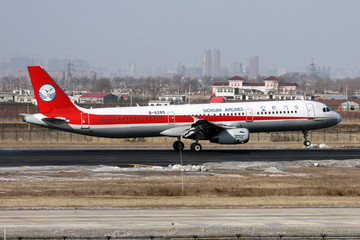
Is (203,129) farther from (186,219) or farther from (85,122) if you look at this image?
(186,219)

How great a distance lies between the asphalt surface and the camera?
4791 centimetres

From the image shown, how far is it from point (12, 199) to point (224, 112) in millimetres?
27045

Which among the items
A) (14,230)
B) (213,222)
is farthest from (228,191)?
(14,230)

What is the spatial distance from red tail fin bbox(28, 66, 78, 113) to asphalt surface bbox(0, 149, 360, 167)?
13.8ft

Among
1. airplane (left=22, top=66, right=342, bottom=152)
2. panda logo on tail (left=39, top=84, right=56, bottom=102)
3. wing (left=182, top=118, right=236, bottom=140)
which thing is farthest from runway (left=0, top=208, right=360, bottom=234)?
panda logo on tail (left=39, top=84, right=56, bottom=102)

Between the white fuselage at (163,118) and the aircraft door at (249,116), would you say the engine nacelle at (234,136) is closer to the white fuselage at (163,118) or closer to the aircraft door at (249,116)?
the white fuselage at (163,118)

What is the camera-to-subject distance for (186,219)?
25.5 metres

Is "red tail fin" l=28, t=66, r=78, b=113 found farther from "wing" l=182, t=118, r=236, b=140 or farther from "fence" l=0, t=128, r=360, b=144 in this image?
"fence" l=0, t=128, r=360, b=144

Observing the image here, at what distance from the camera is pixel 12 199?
3111 centimetres

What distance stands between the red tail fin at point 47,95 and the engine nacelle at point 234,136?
44.2 ft

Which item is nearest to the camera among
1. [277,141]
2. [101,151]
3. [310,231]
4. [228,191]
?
[310,231]

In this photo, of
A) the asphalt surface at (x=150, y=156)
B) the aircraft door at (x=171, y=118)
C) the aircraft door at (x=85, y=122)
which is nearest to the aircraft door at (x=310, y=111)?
the asphalt surface at (x=150, y=156)

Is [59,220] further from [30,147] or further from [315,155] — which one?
[30,147]

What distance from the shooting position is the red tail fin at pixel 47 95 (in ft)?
177
